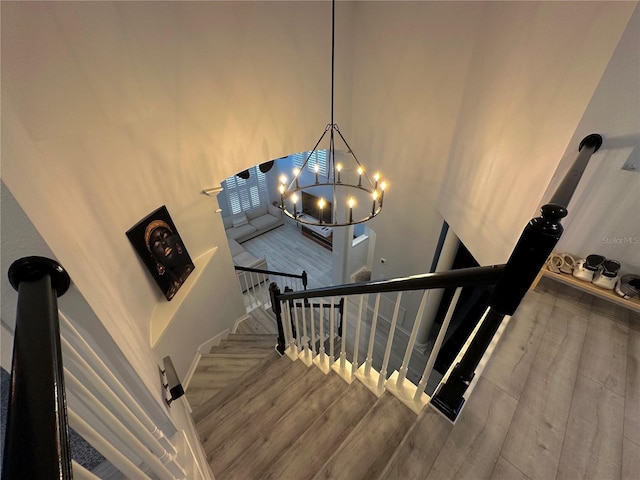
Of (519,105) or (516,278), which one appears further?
(519,105)

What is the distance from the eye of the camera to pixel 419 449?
1.14 meters

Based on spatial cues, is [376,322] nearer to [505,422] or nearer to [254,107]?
[505,422]

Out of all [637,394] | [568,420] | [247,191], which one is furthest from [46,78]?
[247,191]

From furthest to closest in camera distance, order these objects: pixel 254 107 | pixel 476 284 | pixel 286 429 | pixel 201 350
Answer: pixel 201 350 → pixel 254 107 → pixel 286 429 → pixel 476 284

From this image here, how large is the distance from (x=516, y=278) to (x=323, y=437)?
1477 millimetres

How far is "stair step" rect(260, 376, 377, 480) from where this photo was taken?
1.56m

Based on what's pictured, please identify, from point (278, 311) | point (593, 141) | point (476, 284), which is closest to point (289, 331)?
point (278, 311)

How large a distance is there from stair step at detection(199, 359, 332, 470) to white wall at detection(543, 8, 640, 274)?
2.09m

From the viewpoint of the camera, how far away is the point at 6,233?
27.0 inches

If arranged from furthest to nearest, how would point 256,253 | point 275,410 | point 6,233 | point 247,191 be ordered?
point 247,191 → point 256,253 → point 275,410 → point 6,233

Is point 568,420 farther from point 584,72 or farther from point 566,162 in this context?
point 584,72

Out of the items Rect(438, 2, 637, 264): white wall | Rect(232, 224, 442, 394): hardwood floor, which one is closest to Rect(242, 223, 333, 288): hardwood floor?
Rect(232, 224, 442, 394): hardwood floor

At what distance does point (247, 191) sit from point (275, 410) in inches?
314

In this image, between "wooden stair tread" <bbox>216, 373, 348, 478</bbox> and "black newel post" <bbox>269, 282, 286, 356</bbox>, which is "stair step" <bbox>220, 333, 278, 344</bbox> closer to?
"black newel post" <bbox>269, 282, 286, 356</bbox>
